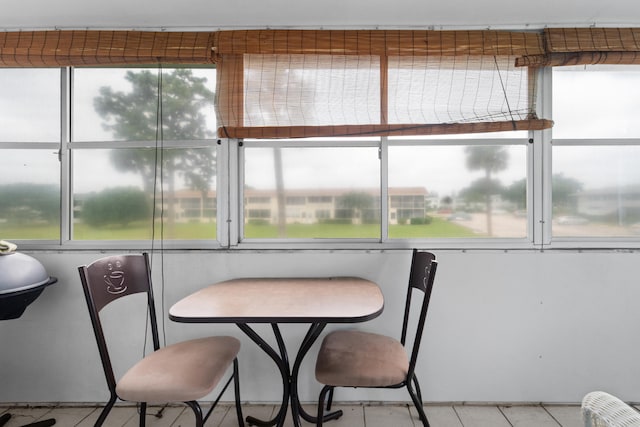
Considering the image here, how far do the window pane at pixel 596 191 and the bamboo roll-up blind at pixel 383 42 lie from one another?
749mm

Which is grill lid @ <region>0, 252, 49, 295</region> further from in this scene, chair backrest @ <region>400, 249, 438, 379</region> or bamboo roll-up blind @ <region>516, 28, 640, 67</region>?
bamboo roll-up blind @ <region>516, 28, 640, 67</region>

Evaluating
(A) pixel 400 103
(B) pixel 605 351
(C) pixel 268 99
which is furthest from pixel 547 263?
(C) pixel 268 99

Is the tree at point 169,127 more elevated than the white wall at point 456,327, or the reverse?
the tree at point 169,127

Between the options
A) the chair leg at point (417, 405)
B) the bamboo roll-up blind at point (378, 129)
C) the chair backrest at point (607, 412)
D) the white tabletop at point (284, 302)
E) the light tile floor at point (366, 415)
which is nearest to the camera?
the chair backrest at point (607, 412)

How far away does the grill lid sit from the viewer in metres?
1.60

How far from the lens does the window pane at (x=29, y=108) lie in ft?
6.90

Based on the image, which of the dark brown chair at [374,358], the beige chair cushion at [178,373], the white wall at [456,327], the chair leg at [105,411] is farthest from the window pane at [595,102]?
the chair leg at [105,411]

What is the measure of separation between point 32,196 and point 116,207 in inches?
22.6

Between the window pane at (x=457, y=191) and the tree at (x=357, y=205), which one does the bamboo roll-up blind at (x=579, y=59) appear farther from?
the tree at (x=357, y=205)

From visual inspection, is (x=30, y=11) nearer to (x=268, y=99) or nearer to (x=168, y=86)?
(x=168, y=86)

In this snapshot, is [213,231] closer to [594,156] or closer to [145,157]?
[145,157]

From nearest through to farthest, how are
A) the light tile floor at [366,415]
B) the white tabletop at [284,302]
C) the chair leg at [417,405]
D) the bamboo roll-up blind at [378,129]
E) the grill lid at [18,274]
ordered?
the white tabletop at [284,302]
the chair leg at [417,405]
the grill lid at [18,274]
the light tile floor at [366,415]
the bamboo roll-up blind at [378,129]

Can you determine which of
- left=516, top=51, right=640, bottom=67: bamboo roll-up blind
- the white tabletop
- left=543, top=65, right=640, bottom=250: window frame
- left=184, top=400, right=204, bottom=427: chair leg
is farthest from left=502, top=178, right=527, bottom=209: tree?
left=184, top=400, right=204, bottom=427: chair leg

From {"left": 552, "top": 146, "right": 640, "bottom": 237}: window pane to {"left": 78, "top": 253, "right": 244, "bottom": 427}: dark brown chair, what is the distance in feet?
7.17
